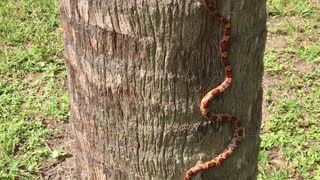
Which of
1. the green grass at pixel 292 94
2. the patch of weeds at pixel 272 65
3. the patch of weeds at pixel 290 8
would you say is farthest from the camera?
the patch of weeds at pixel 290 8

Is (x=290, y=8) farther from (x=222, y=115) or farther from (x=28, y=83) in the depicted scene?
(x=222, y=115)

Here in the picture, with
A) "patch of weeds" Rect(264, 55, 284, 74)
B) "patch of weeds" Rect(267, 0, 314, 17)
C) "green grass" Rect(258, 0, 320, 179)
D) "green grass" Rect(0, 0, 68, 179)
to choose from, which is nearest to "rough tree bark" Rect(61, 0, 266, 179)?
"green grass" Rect(258, 0, 320, 179)

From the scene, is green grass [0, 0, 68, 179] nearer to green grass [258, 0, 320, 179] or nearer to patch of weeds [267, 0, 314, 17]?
green grass [258, 0, 320, 179]

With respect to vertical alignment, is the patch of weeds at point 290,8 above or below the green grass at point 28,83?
above

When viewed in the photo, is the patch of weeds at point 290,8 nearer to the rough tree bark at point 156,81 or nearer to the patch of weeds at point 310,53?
the patch of weeds at point 310,53

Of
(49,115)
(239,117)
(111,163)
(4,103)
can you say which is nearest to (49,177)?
(49,115)

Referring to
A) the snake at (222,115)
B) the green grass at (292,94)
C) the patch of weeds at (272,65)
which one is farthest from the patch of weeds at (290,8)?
the snake at (222,115)
